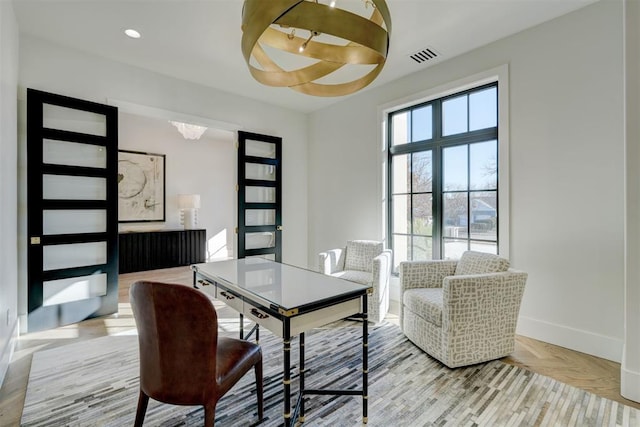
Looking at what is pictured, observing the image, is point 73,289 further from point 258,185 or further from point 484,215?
point 484,215

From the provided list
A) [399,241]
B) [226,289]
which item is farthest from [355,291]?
[399,241]

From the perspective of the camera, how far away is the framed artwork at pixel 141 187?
5.96 metres

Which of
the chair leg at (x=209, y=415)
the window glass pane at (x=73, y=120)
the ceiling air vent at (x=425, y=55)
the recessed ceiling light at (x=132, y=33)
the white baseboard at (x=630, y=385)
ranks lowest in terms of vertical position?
the white baseboard at (x=630, y=385)

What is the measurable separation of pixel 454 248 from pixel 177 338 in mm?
3048

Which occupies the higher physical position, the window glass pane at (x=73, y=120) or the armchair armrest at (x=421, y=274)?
the window glass pane at (x=73, y=120)

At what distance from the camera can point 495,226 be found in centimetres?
317

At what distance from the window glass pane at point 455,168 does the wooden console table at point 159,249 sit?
201 inches

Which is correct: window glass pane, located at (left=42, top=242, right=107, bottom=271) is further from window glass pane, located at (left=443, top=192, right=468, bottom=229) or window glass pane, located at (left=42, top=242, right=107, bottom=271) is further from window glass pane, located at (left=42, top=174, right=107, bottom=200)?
window glass pane, located at (left=443, top=192, right=468, bottom=229)

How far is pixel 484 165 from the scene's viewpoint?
3.25 metres

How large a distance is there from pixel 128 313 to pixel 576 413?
4.18 metres

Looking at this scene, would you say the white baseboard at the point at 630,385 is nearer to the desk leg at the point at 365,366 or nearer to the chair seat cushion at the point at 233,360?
the desk leg at the point at 365,366

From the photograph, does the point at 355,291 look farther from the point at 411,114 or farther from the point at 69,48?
the point at 69,48

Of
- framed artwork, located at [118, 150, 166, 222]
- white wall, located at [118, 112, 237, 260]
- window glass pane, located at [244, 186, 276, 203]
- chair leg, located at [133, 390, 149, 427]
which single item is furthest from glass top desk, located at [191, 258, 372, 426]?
framed artwork, located at [118, 150, 166, 222]

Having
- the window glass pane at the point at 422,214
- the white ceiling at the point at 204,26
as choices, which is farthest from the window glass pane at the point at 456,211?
the white ceiling at the point at 204,26
